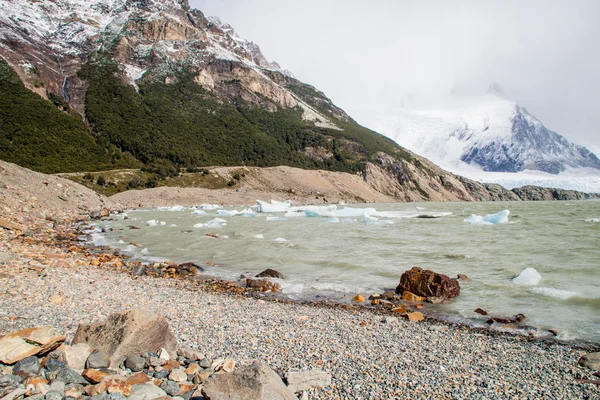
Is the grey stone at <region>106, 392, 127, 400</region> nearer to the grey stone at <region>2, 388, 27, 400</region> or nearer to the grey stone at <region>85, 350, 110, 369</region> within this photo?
the grey stone at <region>2, 388, 27, 400</region>

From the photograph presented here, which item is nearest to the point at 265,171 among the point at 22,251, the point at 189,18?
the point at 22,251

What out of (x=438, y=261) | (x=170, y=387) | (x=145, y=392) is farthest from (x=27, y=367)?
(x=438, y=261)

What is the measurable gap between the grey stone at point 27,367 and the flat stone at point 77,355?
305mm

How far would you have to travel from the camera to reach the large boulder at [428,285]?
9.44m

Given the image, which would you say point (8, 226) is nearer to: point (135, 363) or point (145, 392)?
point (135, 363)

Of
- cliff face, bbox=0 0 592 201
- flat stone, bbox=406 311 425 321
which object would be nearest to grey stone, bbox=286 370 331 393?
flat stone, bbox=406 311 425 321

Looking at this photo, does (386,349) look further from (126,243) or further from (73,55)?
(73,55)

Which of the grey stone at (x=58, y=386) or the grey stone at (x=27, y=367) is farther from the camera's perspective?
the grey stone at (x=27, y=367)

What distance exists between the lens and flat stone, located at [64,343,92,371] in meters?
4.17

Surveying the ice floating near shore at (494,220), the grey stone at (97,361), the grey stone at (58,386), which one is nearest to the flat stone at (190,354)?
the grey stone at (97,361)

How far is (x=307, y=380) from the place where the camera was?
4543 mm

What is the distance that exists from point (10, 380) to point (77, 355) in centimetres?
84

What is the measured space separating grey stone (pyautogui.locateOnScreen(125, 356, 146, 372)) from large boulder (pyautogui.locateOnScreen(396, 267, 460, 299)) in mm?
7256

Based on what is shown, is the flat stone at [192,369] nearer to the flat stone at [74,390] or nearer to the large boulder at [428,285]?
the flat stone at [74,390]
